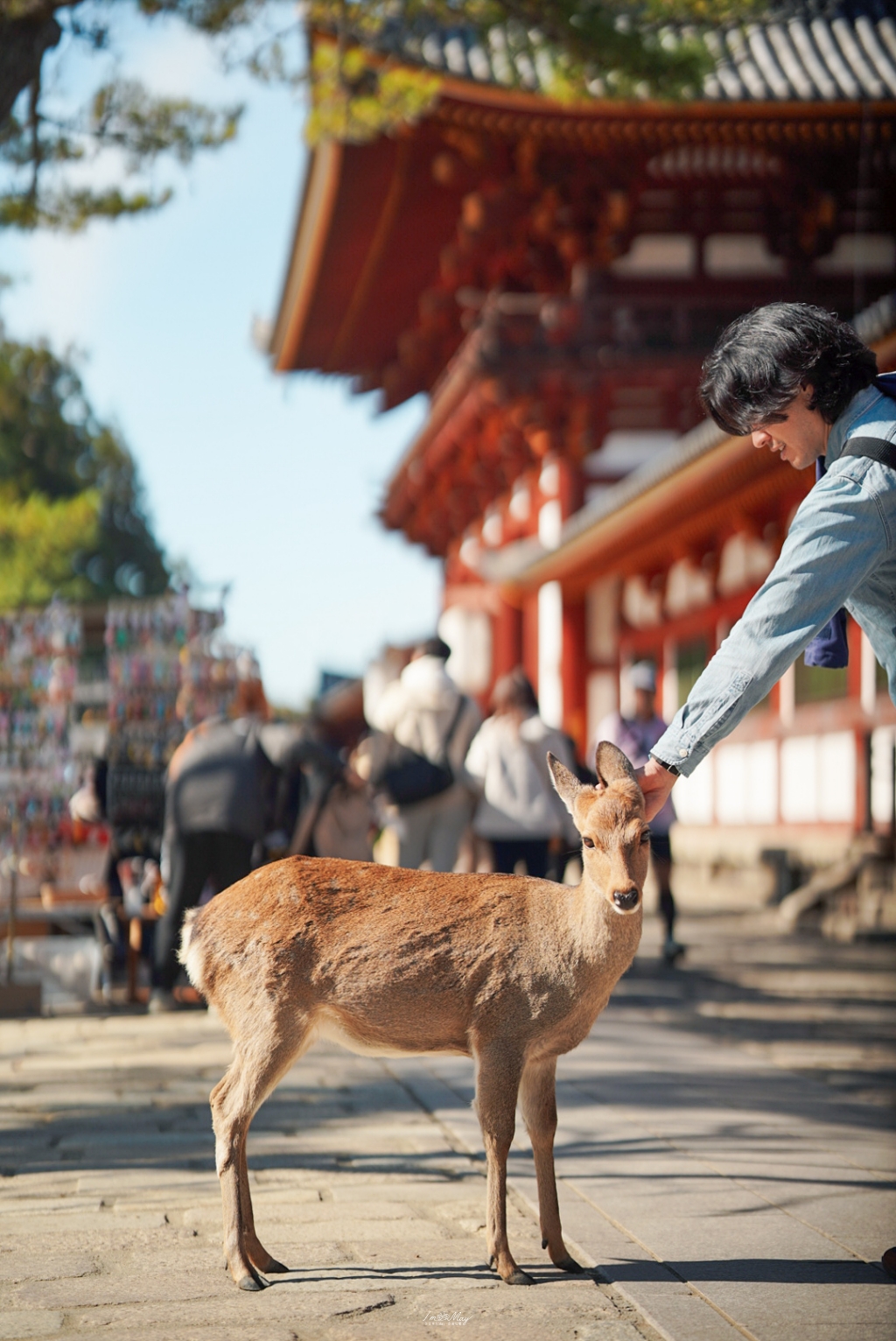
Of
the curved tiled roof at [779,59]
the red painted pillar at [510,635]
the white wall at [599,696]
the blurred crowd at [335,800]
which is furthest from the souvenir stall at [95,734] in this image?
the red painted pillar at [510,635]

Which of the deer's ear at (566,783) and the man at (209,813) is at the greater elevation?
the deer's ear at (566,783)

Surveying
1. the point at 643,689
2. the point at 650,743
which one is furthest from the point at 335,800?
the point at 643,689

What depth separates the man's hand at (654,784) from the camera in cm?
301

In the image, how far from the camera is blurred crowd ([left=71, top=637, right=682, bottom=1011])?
723cm


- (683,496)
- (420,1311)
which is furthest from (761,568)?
(420,1311)

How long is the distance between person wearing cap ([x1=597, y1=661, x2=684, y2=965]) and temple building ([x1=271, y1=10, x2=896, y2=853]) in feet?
8.81

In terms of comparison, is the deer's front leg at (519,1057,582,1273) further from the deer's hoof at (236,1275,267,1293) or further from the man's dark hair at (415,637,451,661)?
the man's dark hair at (415,637,451,661)

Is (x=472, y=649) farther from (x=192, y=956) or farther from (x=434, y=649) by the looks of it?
(x=192, y=956)

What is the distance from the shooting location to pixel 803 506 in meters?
3.04

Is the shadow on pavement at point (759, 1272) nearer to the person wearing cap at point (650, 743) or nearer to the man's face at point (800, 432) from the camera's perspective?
the man's face at point (800, 432)

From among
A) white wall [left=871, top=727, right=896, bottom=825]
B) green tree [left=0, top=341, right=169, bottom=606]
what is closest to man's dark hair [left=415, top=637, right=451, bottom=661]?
white wall [left=871, top=727, right=896, bottom=825]

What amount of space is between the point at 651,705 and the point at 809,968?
7.18 ft

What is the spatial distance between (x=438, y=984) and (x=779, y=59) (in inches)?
542

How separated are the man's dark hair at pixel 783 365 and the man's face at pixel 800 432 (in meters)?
0.02
